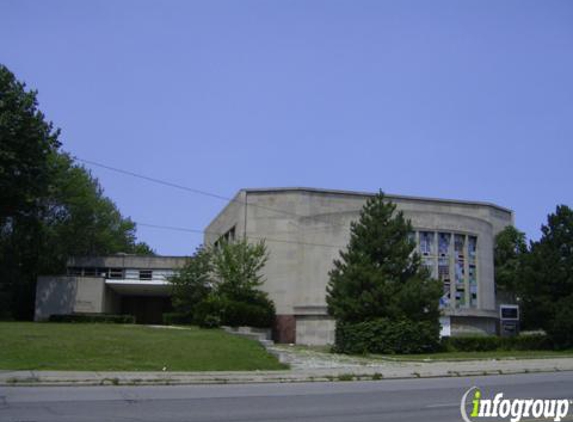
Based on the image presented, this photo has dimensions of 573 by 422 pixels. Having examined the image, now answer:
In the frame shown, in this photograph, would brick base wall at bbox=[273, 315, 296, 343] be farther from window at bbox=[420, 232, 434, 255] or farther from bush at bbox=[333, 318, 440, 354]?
bush at bbox=[333, 318, 440, 354]

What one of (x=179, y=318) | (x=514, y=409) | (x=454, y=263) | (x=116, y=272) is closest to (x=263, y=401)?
(x=514, y=409)

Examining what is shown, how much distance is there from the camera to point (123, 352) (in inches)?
971

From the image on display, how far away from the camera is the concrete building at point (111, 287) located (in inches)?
2082

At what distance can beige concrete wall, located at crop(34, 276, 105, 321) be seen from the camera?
5272cm

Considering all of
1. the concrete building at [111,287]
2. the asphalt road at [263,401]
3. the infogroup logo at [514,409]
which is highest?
the concrete building at [111,287]

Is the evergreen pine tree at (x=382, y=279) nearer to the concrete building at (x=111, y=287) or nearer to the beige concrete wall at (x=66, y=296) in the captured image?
the concrete building at (x=111, y=287)

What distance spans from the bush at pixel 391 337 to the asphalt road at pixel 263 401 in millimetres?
13554

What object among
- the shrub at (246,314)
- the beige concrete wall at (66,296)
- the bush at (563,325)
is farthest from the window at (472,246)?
the beige concrete wall at (66,296)

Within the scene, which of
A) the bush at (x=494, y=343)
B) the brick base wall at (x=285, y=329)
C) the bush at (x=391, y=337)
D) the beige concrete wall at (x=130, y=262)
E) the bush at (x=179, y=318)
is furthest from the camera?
the beige concrete wall at (x=130, y=262)

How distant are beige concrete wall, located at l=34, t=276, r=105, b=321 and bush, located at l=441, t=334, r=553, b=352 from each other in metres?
28.7

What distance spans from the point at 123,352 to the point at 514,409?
1553 cm

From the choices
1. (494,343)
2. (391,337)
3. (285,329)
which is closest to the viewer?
(391,337)

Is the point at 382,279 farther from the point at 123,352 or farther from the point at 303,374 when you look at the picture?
the point at 123,352

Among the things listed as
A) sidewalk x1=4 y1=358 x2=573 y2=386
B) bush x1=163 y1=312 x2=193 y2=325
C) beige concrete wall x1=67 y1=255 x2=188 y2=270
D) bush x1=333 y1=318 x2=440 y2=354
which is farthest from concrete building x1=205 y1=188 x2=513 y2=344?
sidewalk x1=4 y1=358 x2=573 y2=386
